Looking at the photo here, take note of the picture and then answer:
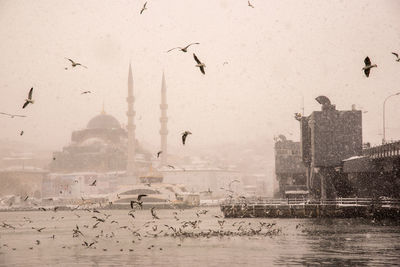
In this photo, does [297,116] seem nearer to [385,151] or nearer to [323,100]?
[323,100]

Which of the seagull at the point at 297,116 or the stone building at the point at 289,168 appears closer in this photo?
the seagull at the point at 297,116

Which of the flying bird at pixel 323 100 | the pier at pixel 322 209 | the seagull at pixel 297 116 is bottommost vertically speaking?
the pier at pixel 322 209

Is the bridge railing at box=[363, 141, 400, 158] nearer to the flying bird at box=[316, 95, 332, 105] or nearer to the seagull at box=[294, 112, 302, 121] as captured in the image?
the flying bird at box=[316, 95, 332, 105]

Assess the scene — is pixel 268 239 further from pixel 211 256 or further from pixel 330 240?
pixel 211 256

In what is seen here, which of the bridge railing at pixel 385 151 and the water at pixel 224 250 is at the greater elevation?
the bridge railing at pixel 385 151

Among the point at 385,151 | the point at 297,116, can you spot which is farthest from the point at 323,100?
the point at 385,151

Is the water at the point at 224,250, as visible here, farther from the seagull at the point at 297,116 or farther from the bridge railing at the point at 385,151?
the seagull at the point at 297,116

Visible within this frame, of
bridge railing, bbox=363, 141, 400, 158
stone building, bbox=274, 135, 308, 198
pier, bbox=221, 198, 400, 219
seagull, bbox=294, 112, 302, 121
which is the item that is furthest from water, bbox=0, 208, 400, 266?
stone building, bbox=274, 135, 308, 198

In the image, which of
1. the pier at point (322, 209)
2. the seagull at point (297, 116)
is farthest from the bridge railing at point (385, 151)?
the seagull at point (297, 116)
